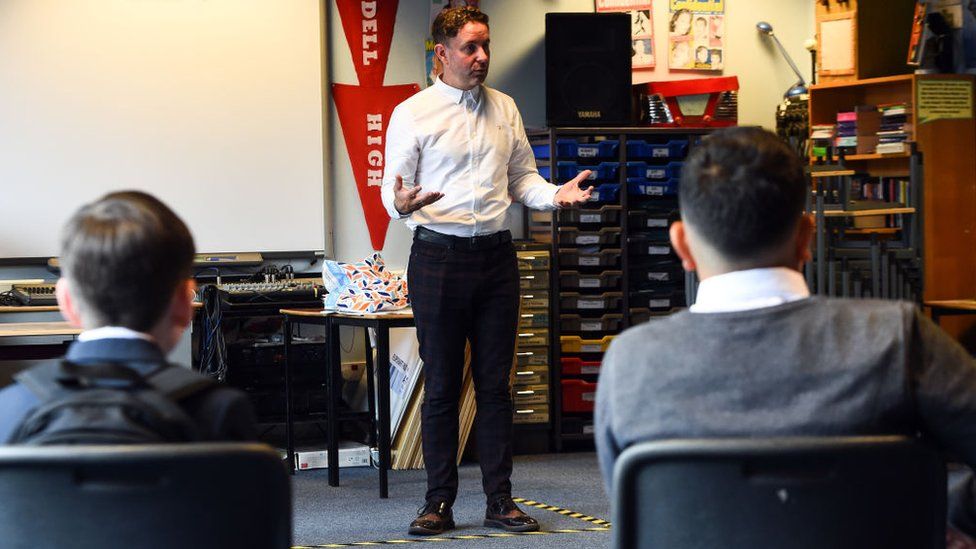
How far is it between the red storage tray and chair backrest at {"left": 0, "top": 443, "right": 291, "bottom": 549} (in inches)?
185

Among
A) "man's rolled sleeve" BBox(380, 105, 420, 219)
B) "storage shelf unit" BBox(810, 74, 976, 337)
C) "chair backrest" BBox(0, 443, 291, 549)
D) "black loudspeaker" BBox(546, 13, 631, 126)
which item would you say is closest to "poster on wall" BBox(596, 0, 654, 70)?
"black loudspeaker" BBox(546, 13, 631, 126)

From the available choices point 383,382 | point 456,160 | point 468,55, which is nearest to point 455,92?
point 468,55

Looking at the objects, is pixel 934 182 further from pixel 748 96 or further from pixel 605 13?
pixel 605 13

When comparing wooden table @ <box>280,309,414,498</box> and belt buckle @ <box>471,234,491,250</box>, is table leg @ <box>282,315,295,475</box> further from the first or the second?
belt buckle @ <box>471,234,491,250</box>

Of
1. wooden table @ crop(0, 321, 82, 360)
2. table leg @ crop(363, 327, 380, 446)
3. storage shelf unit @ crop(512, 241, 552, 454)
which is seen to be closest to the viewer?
wooden table @ crop(0, 321, 82, 360)

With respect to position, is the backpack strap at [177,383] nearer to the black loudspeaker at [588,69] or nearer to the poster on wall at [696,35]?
the black loudspeaker at [588,69]

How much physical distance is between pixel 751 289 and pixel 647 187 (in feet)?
15.3

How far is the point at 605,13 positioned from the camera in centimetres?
605

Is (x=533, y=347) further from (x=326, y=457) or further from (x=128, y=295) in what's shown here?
(x=128, y=295)

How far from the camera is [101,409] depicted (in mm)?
1309

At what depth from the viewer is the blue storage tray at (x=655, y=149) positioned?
19.8 ft

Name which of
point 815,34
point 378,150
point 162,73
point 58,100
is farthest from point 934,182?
point 58,100

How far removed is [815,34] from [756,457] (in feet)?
18.7

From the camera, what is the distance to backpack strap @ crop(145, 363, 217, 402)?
136cm
